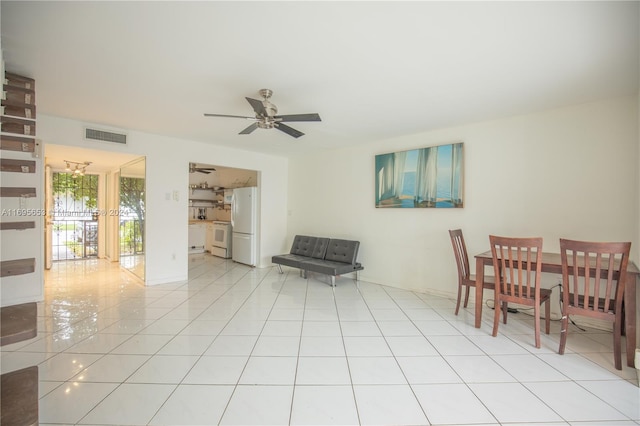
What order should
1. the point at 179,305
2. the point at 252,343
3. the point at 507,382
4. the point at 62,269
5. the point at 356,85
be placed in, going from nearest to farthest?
the point at 507,382 < the point at 252,343 < the point at 356,85 < the point at 179,305 < the point at 62,269

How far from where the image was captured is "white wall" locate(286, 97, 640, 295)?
307 cm

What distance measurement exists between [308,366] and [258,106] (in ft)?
7.63

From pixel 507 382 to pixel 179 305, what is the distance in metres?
3.60

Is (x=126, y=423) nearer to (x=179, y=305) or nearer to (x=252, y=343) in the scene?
(x=252, y=343)

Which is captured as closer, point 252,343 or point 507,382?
point 507,382

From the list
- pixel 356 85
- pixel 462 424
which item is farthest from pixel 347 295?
pixel 356 85

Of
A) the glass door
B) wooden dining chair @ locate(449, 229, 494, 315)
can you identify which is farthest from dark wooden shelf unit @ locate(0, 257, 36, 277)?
wooden dining chair @ locate(449, 229, 494, 315)

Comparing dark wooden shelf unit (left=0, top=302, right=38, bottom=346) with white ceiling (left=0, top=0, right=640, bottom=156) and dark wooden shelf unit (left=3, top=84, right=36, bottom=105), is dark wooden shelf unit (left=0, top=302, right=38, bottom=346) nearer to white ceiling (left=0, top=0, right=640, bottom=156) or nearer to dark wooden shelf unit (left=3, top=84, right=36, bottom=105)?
white ceiling (left=0, top=0, right=640, bottom=156)

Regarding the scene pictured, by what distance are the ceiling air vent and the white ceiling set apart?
0.44 m

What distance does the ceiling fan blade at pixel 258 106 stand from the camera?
2.57 m

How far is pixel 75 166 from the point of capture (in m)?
6.03

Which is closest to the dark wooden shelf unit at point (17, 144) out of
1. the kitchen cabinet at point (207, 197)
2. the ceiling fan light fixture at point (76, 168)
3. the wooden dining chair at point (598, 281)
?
the ceiling fan light fixture at point (76, 168)

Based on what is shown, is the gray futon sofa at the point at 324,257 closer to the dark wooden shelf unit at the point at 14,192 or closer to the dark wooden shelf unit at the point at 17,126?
the dark wooden shelf unit at the point at 14,192

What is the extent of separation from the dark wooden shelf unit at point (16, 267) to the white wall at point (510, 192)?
14.2ft
